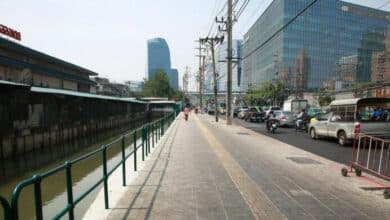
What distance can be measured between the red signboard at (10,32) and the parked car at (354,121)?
30824 mm

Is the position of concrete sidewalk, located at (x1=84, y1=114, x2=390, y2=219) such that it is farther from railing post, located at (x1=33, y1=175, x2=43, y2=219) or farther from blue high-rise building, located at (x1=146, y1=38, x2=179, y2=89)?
blue high-rise building, located at (x1=146, y1=38, x2=179, y2=89)

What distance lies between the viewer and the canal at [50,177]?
22.7ft

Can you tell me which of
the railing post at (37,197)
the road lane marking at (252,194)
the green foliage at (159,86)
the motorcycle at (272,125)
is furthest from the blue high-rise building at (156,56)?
the railing post at (37,197)

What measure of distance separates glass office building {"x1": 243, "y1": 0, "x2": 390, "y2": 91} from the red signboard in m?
32.6

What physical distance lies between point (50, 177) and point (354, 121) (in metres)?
12.6

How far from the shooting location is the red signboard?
92.0ft

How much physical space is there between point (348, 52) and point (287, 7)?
18537mm

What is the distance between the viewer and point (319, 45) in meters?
78.9

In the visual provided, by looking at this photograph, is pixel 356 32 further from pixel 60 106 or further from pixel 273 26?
pixel 60 106

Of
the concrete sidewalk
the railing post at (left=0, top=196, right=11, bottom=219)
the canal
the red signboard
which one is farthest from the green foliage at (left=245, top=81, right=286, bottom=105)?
the railing post at (left=0, top=196, right=11, bottom=219)

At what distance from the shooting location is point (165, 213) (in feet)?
15.6

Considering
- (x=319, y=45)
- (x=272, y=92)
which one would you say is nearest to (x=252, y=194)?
(x=272, y=92)

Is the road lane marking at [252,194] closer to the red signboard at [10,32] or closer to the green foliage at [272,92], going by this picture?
the red signboard at [10,32]

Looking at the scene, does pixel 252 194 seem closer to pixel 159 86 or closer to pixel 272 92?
pixel 272 92
